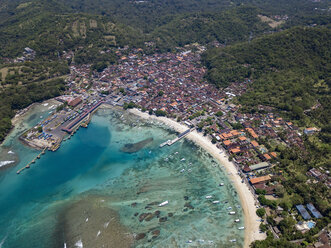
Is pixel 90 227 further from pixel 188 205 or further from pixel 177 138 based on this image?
pixel 177 138

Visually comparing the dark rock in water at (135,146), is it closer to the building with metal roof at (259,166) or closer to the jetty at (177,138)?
the jetty at (177,138)

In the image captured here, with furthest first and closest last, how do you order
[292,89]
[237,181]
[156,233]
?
[292,89] < [237,181] < [156,233]

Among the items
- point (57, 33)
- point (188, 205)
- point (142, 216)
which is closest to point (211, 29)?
point (57, 33)

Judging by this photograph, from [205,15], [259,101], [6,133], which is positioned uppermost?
[205,15]

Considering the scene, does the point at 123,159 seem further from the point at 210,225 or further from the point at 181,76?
the point at 181,76

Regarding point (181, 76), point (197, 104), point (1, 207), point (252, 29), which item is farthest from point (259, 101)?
point (252, 29)

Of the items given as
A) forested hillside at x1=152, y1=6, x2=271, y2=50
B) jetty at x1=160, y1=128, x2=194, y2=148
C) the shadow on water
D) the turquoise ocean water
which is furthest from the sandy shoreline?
forested hillside at x1=152, y1=6, x2=271, y2=50

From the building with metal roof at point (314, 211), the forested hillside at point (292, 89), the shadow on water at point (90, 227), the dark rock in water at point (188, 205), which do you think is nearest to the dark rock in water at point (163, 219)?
the dark rock in water at point (188, 205)
